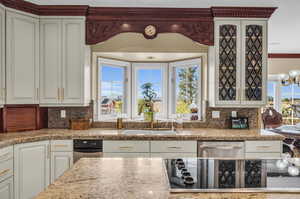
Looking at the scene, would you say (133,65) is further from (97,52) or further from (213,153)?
(213,153)

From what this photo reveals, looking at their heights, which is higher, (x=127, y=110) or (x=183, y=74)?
(x=183, y=74)

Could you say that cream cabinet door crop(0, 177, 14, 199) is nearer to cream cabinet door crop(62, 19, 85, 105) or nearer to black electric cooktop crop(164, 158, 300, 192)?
cream cabinet door crop(62, 19, 85, 105)

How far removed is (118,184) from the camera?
1.32 meters

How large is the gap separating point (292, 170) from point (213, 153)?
1520mm

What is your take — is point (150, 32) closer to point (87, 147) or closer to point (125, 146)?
point (125, 146)

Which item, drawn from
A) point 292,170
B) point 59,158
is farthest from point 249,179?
point 59,158

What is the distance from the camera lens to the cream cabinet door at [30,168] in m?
2.83

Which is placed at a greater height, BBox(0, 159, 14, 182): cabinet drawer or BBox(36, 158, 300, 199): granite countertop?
BBox(36, 158, 300, 199): granite countertop

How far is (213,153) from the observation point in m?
3.08

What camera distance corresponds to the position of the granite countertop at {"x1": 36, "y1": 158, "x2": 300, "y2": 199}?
45.6 inches

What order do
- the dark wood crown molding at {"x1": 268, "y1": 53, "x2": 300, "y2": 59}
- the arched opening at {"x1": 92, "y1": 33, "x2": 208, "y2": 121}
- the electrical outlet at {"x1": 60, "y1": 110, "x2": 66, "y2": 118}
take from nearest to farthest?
the electrical outlet at {"x1": 60, "y1": 110, "x2": 66, "y2": 118} < the arched opening at {"x1": 92, "y1": 33, "x2": 208, "y2": 121} < the dark wood crown molding at {"x1": 268, "y1": 53, "x2": 300, "y2": 59}

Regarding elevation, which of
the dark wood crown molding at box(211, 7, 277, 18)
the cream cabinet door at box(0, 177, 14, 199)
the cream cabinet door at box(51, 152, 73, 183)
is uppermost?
the dark wood crown molding at box(211, 7, 277, 18)

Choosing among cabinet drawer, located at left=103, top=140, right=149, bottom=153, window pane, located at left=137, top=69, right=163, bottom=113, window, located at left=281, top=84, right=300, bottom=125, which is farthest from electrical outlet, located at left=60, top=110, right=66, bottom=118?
window, located at left=281, top=84, right=300, bottom=125

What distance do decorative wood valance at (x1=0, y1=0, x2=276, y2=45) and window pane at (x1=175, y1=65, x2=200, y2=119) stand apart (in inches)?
28.9
